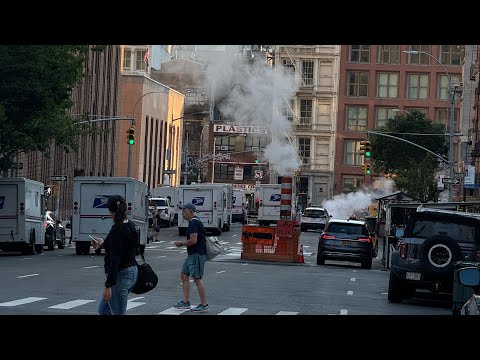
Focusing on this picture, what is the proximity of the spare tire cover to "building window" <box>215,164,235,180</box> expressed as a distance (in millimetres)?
128353

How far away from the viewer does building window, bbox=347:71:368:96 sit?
13438 centimetres

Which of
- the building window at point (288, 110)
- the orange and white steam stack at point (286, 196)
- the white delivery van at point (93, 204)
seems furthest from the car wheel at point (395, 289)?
the building window at point (288, 110)

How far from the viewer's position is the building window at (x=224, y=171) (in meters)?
155

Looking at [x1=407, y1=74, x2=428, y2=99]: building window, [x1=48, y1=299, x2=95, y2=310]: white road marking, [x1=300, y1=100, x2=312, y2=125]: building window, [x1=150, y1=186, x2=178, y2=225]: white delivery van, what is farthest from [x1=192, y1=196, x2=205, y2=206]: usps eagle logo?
[x1=407, y1=74, x2=428, y2=99]: building window

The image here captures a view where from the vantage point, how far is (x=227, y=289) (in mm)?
29953

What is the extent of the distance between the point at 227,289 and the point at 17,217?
1766cm

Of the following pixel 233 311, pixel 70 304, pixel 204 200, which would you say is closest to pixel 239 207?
pixel 204 200

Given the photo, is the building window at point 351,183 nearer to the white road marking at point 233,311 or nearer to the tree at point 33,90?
the tree at point 33,90

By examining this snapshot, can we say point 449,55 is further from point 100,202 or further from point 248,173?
point 100,202

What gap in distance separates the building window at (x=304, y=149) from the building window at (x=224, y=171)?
60.0ft

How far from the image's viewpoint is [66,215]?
91.7 metres

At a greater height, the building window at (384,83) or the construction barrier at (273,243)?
the building window at (384,83)
